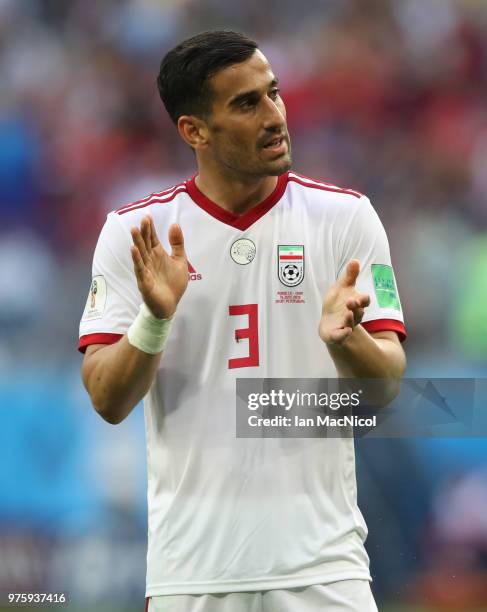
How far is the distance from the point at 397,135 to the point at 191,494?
3.17 m

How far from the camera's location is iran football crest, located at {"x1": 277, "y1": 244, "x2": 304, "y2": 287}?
269cm

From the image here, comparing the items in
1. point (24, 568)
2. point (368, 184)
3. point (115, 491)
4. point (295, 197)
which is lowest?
point (24, 568)

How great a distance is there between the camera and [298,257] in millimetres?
2719

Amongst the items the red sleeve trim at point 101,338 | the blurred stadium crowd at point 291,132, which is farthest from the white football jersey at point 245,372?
the blurred stadium crowd at point 291,132

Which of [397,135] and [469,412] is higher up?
[397,135]

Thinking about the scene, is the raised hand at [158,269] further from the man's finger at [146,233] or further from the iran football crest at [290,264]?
the iran football crest at [290,264]

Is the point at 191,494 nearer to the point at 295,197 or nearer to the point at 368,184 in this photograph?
the point at 295,197

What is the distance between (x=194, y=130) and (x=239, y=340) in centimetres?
70

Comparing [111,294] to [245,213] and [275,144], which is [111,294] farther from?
[275,144]

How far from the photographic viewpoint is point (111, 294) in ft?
9.09

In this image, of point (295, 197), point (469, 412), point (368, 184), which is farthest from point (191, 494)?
point (368, 184)

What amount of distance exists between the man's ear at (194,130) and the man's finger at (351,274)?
755 millimetres

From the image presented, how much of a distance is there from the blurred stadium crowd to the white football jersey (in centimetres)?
227

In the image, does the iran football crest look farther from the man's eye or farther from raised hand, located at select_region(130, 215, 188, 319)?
the man's eye
